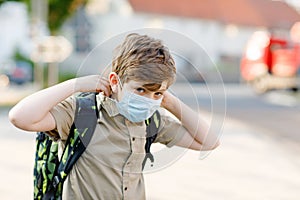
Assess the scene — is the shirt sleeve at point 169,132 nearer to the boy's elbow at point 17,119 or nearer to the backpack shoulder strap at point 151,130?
the backpack shoulder strap at point 151,130

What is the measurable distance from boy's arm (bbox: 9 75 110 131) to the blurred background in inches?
4.0

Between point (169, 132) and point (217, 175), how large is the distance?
547 centimetres

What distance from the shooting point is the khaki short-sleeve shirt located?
252 centimetres

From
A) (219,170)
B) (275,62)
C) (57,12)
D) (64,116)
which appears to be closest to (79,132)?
(64,116)

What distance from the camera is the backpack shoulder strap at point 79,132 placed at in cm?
252

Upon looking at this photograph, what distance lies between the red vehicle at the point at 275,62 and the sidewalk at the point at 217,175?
44.1 feet

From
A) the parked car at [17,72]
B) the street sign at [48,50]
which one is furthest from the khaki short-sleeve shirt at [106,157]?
the parked car at [17,72]

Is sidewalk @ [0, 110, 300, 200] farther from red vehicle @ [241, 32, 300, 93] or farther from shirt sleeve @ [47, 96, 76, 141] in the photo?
red vehicle @ [241, 32, 300, 93]

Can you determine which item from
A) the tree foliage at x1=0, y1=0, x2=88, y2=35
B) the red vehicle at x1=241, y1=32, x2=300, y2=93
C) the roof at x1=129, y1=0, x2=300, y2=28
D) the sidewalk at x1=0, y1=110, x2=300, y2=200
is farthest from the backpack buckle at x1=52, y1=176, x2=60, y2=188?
the roof at x1=129, y1=0, x2=300, y2=28

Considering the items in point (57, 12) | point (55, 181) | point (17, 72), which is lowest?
point (17, 72)

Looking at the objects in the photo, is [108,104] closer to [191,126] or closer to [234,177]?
[191,126]

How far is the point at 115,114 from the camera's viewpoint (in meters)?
2.53

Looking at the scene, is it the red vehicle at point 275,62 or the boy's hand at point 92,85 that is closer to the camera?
the boy's hand at point 92,85

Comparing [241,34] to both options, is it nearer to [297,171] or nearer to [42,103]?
[297,171]
